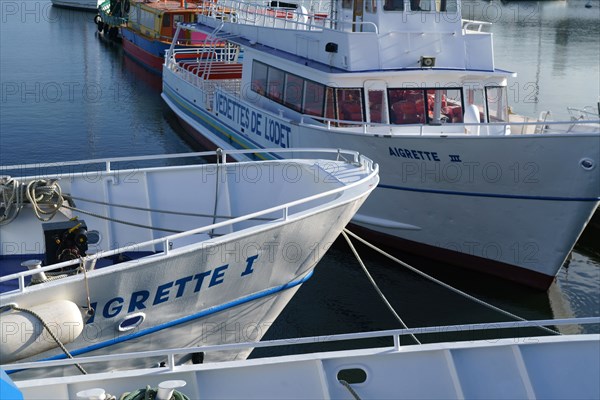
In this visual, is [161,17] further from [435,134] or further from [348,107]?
[435,134]

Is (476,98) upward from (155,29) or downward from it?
downward

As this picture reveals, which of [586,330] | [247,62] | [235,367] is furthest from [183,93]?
[235,367]

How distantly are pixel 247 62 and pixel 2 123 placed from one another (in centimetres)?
935

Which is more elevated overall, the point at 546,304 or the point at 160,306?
the point at 160,306

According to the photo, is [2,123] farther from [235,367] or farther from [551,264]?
[235,367]

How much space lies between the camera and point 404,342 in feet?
35.3

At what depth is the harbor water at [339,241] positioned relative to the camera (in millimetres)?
11852

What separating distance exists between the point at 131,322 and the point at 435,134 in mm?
6465

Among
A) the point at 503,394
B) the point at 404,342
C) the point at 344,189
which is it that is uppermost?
the point at 344,189

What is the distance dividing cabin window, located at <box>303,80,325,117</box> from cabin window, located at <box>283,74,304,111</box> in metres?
0.19

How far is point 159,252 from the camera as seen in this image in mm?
Answer: 9070

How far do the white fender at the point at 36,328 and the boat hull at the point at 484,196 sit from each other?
6433 millimetres

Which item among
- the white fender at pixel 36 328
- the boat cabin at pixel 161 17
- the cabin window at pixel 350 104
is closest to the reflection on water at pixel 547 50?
the cabin window at pixel 350 104

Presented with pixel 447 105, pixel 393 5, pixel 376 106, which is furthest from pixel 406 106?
pixel 393 5
